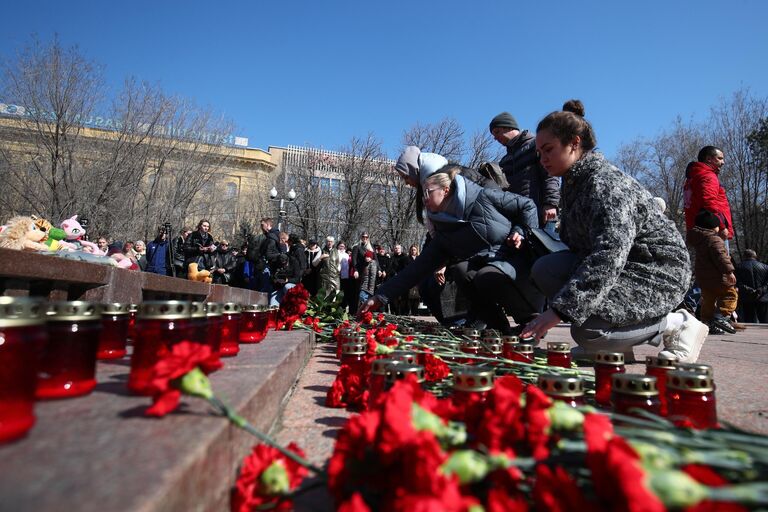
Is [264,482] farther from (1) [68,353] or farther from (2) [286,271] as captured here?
(2) [286,271]

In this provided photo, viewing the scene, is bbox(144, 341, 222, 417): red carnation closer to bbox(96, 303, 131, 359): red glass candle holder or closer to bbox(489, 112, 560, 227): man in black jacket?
bbox(96, 303, 131, 359): red glass candle holder

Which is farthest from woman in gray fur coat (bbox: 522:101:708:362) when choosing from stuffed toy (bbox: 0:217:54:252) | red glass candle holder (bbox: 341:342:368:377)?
stuffed toy (bbox: 0:217:54:252)

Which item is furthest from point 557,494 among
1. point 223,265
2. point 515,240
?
point 223,265

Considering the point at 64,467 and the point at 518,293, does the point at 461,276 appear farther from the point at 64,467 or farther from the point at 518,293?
the point at 64,467

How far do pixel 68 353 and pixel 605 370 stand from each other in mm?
1619

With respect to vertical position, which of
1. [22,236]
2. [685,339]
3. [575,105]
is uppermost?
[575,105]

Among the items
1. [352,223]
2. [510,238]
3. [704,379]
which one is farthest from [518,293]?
[352,223]

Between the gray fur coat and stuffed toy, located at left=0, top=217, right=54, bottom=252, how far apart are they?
13.0 ft

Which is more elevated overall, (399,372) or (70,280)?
(70,280)

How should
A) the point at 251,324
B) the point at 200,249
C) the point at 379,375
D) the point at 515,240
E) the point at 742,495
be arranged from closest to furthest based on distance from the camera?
the point at 742,495 < the point at 379,375 < the point at 251,324 < the point at 515,240 < the point at 200,249

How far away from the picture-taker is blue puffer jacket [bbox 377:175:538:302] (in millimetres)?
3922

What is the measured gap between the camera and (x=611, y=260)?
2.18 meters

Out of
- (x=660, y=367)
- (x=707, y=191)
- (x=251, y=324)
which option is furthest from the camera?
(x=707, y=191)

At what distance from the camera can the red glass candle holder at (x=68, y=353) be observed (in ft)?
3.37
